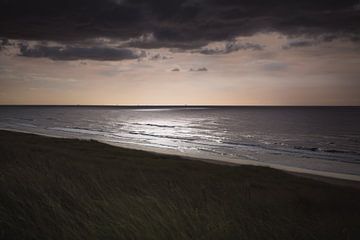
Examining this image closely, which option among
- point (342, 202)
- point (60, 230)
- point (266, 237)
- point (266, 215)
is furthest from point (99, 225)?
point (342, 202)

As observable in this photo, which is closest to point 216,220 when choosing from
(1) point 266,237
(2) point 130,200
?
(1) point 266,237

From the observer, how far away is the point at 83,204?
460 centimetres

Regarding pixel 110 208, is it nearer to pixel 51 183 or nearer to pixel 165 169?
pixel 51 183

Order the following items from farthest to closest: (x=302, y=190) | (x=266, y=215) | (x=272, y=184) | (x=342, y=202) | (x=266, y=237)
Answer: (x=272, y=184), (x=302, y=190), (x=342, y=202), (x=266, y=215), (x=266, y=237)

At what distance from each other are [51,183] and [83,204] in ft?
4.16

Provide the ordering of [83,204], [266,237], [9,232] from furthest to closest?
[83,204] → [266,237] → [9,232]

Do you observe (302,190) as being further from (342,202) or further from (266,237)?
(266,237)

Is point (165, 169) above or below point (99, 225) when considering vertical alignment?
below

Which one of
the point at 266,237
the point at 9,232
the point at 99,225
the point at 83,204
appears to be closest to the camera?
the point at 9,232

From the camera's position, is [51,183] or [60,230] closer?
[60,230]

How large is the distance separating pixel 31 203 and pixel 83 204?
75cm

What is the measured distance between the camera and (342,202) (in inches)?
489

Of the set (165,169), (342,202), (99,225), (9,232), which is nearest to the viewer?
(9,232)

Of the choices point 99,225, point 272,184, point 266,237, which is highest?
point 99,225
